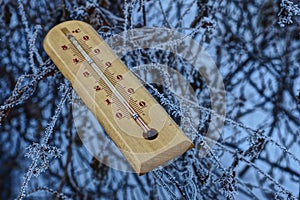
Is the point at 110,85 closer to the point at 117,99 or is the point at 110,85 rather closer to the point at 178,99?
the point at 117,99

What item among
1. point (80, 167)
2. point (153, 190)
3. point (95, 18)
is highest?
point (95, 18)

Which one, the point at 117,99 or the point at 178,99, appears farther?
the point at 178,99

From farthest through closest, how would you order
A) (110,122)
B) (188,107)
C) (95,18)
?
(95,18) < (188,107) < (110,122)

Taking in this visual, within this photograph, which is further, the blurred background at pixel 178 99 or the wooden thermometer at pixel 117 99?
the blurred background at pixel 178 99

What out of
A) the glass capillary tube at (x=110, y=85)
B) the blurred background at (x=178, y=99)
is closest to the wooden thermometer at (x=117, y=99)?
the glass capillary tube at (x=110, y=85)

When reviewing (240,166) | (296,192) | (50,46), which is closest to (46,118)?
(50,46)

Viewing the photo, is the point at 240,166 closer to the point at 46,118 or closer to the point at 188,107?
the point at 188,107

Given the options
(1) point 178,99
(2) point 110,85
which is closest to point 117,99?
(2) point 110,85

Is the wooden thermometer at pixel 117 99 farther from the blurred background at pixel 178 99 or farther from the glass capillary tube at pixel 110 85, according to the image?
the blurred background at pixel 178 99
